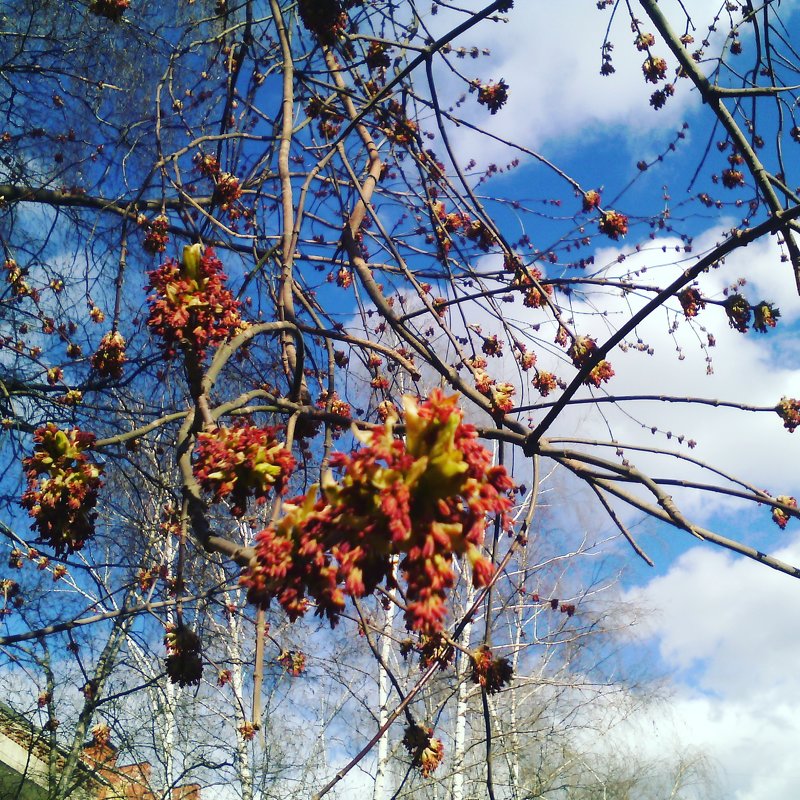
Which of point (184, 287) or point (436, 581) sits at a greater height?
point (184, 287)

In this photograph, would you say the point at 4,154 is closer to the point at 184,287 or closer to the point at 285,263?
the point at 285,263

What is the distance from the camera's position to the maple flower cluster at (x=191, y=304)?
137 cm

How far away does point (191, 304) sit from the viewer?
54.5 inches

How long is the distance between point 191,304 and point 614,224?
6.90 feet

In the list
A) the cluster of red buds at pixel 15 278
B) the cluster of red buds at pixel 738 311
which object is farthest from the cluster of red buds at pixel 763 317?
the cluster of red buds at pixel 15 278

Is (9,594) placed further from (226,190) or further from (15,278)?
(226,190)

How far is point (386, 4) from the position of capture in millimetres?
3576

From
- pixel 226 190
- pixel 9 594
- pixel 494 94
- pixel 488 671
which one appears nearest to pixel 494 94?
pixel 494 94

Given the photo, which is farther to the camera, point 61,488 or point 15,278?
point 15,278

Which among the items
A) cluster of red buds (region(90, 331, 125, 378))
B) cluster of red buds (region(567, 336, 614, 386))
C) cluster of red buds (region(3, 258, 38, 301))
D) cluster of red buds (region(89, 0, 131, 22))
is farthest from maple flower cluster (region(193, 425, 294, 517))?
cluster of red buds (region(3, 258, 38, 301))

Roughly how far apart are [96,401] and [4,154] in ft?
5.73

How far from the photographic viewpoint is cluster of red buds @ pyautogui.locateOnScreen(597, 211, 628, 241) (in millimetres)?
2934

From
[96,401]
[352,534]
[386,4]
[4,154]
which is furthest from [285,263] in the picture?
[4,154]

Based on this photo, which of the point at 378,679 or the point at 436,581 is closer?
the point at 436,581
